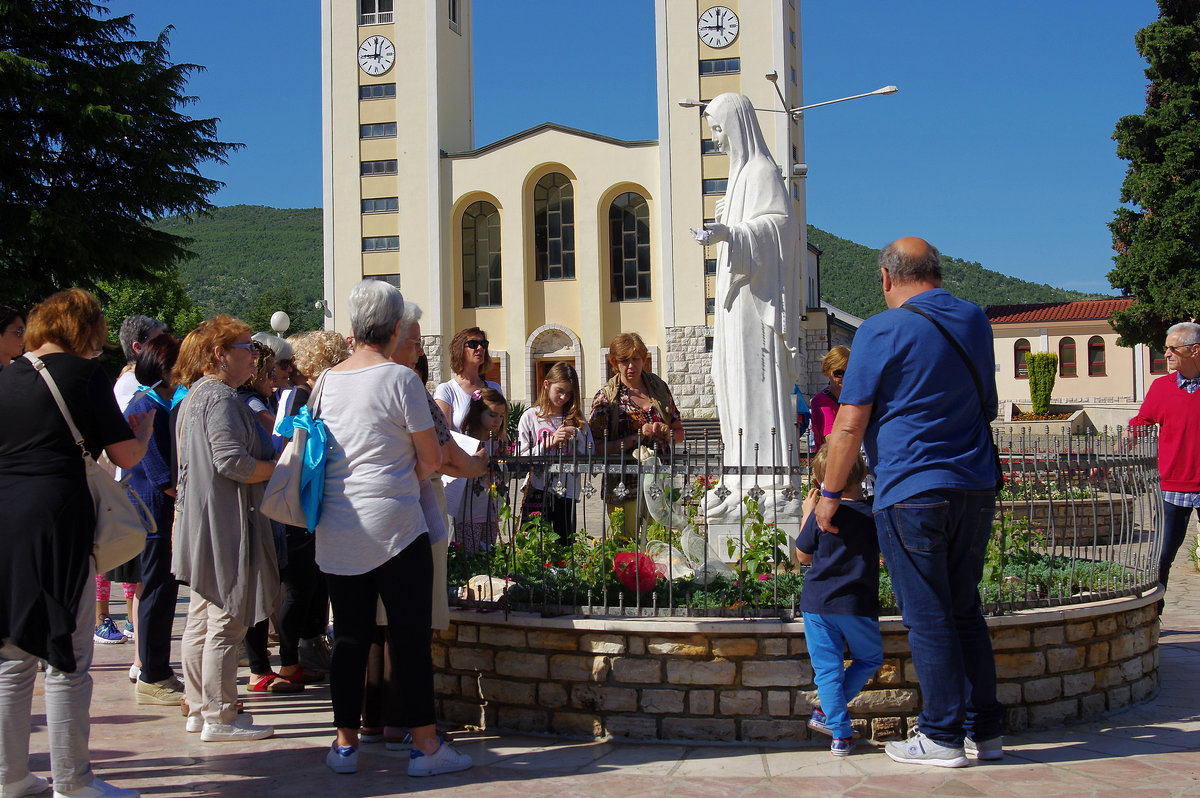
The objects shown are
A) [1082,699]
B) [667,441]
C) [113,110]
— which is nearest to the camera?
[1082,699]

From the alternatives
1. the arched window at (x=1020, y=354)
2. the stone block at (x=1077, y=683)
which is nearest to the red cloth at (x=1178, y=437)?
the stone block at (x=1077, y=683)

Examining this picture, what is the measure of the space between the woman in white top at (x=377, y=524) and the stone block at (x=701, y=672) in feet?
3.33

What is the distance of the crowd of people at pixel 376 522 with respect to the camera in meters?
3.79

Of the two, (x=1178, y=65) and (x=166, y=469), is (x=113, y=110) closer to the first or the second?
(x=166, y=469)

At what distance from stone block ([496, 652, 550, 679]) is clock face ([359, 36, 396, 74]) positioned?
38.5 m

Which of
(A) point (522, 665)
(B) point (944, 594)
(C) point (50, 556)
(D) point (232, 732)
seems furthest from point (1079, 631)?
(C) point (50, 556)

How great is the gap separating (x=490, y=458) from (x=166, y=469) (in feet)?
6.39

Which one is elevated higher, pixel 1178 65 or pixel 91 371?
pixel 1178 65

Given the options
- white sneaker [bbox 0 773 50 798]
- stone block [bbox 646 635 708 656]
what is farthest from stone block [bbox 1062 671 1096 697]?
white sneaker [bbox 0 773 50 798]

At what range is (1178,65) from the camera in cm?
3553

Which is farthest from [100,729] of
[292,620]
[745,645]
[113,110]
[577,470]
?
[113,110]

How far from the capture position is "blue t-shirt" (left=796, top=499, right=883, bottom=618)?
418 centimetres

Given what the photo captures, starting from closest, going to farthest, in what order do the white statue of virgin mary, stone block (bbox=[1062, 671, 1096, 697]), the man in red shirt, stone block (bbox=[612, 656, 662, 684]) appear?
stone block (bbox=[612, 656, 662, 684])
stone block (bbox=[1062, 671, 1096, 697])
the white statue of virgin mary
the man in red shirt

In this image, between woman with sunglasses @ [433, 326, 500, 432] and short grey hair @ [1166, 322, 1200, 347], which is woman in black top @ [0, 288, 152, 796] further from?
short grey hair @ [1166, 322, 1200, 347]
